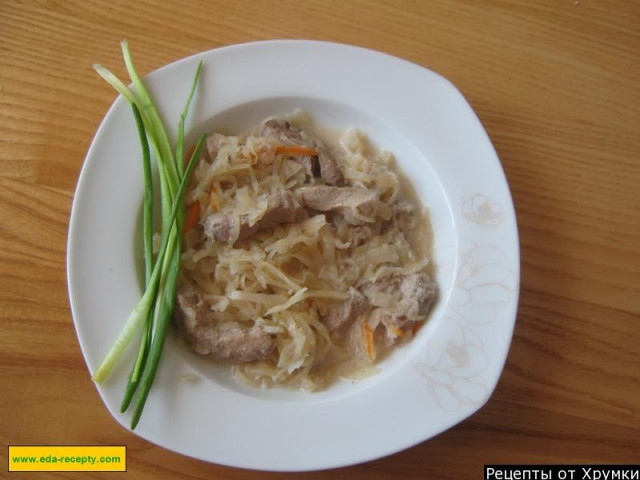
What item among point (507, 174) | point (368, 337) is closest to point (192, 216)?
point (368, 337)

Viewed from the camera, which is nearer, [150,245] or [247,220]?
[150,245]

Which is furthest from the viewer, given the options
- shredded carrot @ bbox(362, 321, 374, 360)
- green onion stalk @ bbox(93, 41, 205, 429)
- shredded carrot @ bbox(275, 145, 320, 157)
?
shredded carrot @ bbox(275, 145, 320, 157)

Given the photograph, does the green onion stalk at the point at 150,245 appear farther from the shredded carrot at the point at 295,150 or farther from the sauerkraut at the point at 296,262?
the shredded carrot at the point at 295,150

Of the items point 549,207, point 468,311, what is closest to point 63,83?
point 468,311

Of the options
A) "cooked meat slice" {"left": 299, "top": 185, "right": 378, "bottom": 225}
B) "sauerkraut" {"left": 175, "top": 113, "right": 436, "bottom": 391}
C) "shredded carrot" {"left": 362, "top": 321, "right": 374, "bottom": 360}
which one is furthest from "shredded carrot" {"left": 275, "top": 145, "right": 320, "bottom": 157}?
"shredded carrot" {"left": 362, "top": 321, "right": 374, "bottom": 360}

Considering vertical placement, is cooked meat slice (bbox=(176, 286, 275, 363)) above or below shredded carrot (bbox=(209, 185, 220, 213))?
below

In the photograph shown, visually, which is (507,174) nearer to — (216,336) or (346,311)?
(346,311)

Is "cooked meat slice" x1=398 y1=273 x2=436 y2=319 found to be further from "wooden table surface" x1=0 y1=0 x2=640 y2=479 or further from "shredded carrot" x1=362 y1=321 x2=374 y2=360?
"wooden table surface" x1=0 y1=0 x2=640 y2=479
